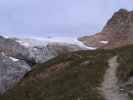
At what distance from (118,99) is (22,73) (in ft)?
75.0

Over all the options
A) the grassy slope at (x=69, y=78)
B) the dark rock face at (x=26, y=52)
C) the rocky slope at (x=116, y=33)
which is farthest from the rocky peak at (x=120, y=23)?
the grassy slope at (x=69, y=78)

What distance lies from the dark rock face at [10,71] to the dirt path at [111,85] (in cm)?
1141

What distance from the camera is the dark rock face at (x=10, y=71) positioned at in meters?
55.9

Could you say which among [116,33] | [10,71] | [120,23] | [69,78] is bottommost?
[69,78]

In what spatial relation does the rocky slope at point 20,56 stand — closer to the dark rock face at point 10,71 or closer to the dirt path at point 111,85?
the dark rock face at point 10,71

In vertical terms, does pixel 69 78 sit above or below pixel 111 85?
above

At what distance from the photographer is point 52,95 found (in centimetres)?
4350

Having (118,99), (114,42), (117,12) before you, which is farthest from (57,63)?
(117,12)

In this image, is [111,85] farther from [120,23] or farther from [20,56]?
[120,23]

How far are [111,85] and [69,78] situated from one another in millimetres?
6417

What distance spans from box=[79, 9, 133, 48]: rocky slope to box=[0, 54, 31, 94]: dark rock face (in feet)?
111

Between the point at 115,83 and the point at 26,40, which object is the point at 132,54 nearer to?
the point at 115,83

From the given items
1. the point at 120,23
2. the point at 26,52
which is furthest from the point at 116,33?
the point at 26,52

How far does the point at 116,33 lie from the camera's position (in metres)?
103
